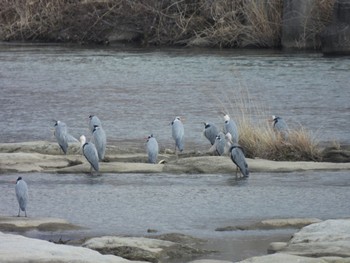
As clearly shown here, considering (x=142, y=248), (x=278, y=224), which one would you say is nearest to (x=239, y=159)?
(x=278, y=224)

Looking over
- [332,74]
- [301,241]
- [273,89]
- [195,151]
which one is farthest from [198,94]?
[301,241]

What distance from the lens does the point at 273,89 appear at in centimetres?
2648

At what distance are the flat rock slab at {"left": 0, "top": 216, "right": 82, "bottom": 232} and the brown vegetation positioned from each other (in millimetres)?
22137

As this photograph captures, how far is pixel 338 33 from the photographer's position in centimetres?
3216

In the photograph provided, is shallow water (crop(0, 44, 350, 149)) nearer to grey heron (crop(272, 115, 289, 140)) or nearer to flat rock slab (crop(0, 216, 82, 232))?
grey heron (crop(272, 115, 289, 140))

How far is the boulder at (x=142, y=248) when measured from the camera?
35.0 feet

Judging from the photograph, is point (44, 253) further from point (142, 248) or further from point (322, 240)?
point (322, 240)

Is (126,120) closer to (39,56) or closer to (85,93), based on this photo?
(85,93)

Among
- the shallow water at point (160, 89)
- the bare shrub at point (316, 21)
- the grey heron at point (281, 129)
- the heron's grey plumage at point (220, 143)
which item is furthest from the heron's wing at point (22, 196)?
the bare shrub at point (316, 21)

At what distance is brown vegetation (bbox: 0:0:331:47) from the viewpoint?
114 feet

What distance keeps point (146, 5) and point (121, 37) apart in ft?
4.37

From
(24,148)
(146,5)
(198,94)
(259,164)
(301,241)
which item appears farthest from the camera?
(146,5)

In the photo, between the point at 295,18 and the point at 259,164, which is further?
the point at 295,18

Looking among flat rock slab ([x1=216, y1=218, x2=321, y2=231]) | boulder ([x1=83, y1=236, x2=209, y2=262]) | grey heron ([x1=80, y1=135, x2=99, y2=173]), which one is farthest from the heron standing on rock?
boulder ([x1=83, y1=236, x2=209, y2=262])
